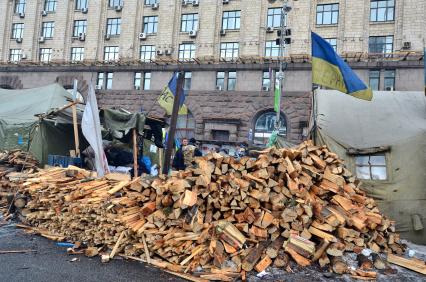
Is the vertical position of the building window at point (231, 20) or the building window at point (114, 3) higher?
the building window at point (114, 3)

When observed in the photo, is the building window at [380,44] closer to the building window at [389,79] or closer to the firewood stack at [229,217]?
the building window at [389,79]

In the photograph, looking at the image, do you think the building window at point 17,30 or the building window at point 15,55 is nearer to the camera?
the building window at point 15,55

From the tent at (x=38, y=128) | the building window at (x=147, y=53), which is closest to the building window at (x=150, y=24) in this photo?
the building window at (x=147, y=53)

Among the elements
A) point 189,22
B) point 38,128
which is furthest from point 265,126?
point 38,128

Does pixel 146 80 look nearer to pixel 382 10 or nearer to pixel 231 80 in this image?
pixel 231 80

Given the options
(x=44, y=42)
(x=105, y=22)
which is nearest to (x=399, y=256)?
(x=105, y=22)

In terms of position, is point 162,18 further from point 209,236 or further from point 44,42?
point 209,236


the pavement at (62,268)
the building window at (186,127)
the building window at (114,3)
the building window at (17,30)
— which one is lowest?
the pavement at (62,268)

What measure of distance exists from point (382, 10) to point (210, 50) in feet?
47.3

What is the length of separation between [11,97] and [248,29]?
19.9 m

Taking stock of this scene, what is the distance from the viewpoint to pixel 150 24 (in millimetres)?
34438

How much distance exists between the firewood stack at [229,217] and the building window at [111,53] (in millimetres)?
29263

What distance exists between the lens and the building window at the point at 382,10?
1091 inches

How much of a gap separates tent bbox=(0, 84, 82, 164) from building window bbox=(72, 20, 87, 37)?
848 inches
